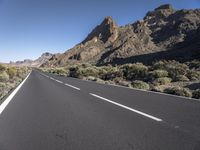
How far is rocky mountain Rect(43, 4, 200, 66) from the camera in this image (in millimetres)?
86625

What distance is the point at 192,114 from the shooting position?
8812 millimetres

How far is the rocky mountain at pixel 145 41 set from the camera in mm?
86625

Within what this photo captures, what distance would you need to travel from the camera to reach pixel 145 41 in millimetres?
117312

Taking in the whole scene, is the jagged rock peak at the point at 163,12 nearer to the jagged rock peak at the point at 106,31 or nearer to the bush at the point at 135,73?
the jagged rock peak at the point at 106,31

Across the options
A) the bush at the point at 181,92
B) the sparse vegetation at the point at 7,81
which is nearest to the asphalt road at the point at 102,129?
the bush at the point at 181,92

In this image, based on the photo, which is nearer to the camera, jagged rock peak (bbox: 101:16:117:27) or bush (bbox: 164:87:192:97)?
bush (bbox: 164:87:192:97)

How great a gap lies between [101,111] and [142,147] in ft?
14.4

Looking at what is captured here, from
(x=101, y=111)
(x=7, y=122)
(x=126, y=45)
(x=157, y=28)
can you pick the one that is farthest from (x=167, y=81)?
(x=157, y=28)

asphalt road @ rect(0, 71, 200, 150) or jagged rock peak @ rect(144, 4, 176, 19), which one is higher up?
jagged rock peak @ rect(144, 4, 176, 19)

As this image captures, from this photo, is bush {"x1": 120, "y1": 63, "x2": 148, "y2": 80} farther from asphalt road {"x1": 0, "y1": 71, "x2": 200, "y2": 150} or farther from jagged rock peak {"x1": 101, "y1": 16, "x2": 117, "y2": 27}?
jagged rock peak {"x1": 101, "y1": 16, "x2": 117, "y2": 27}

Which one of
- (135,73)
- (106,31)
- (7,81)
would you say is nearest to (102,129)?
(7,81)

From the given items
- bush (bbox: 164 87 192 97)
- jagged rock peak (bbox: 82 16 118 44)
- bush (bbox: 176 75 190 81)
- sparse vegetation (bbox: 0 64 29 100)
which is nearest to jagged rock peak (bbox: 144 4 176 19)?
jagged rock peak (bbox: 82 16 118 44)

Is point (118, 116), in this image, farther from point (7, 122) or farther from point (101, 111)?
point (7, 122)

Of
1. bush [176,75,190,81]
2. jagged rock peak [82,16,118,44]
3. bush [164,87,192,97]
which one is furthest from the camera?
jagged rock peak [82,16,118,44]
